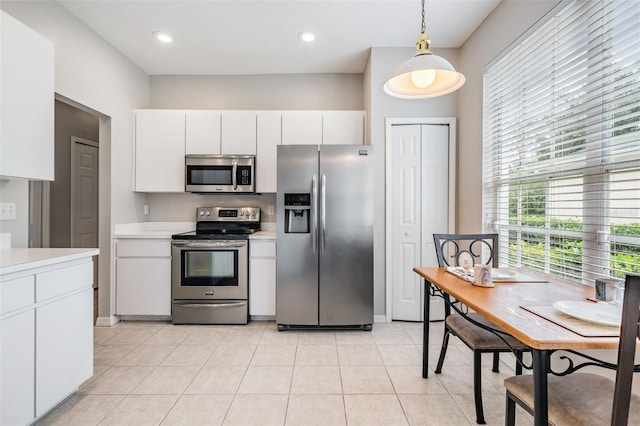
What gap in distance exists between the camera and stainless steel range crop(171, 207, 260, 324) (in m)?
3.15

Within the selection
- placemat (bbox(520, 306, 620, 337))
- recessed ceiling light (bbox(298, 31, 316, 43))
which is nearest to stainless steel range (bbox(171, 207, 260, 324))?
recessed ceiling light (bbox(298, 31, 316, 43))

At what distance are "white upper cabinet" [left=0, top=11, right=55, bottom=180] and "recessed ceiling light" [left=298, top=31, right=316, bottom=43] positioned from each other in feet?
6.12

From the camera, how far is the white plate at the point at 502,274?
1758 millimetres

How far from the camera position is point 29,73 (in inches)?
73.3

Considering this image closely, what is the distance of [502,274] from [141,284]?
3195mm

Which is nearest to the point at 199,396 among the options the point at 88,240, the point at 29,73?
the point at 29,73

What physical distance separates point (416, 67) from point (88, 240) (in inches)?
185

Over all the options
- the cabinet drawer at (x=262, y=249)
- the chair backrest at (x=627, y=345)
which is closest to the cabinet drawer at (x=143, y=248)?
the cabinet drawer at (x=262, y=249)

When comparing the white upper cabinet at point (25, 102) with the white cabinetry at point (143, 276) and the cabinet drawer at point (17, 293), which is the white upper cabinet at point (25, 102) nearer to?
the cabinet drawer at point (17, 293)

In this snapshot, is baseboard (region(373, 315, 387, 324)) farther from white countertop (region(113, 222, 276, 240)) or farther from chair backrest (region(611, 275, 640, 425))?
chair backrest (region(611, 275, 640, 425))

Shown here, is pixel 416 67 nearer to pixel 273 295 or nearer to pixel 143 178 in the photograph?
pixel 273 295

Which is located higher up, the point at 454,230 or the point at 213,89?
the point at 213,89

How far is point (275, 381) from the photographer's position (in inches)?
83.7

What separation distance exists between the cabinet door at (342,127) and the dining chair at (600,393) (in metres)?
2.63
